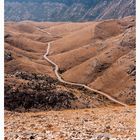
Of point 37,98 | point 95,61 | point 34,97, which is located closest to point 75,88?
point 37,98

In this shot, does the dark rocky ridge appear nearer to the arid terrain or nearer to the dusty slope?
the arid terrain

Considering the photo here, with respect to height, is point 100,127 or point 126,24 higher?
point 126,24

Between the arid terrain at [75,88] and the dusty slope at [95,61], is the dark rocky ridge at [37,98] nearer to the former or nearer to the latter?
the arid terrain at [75,88]

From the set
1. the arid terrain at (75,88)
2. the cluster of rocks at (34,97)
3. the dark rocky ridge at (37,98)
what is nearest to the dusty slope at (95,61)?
the arid terrain at (75,88)

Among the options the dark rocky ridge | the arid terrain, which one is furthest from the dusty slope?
the dark rocky ridge

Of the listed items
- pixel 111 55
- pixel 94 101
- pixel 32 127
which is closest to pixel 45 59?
pixel 111 55

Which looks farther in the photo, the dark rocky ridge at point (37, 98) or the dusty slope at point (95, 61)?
the dusty slope at point (95, 61)

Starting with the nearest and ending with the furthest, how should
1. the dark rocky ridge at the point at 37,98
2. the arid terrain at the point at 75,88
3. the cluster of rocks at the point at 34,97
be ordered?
the arid terrain at the point at 75,88
the cluster of rocks at the point at 34,97
the dark rocky ridge at the point at 37,98

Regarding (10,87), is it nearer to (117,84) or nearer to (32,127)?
(117,84)
